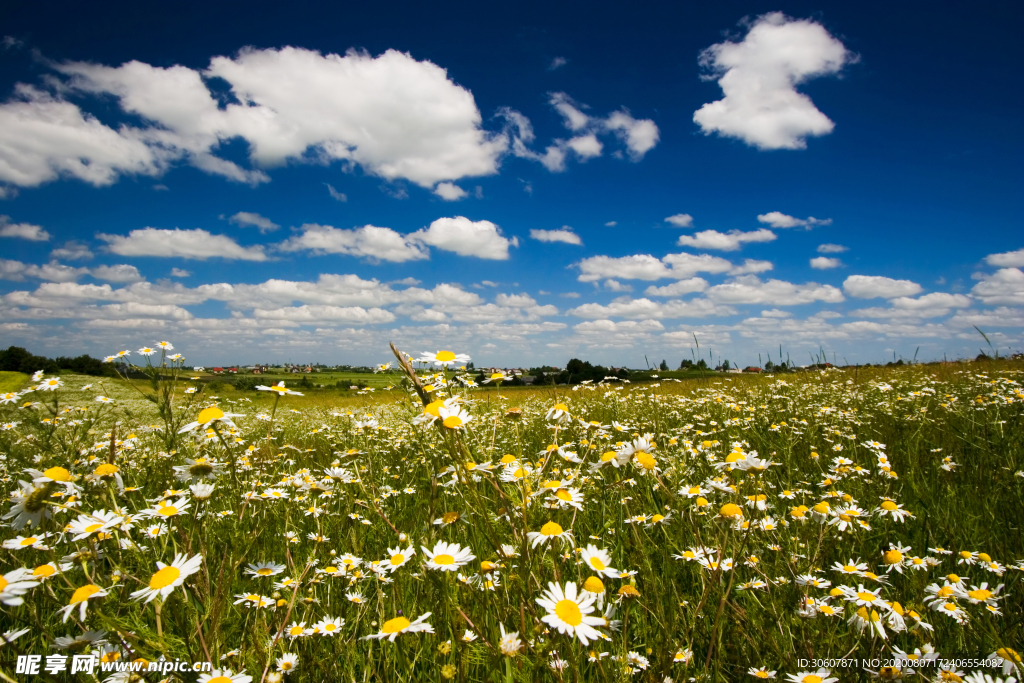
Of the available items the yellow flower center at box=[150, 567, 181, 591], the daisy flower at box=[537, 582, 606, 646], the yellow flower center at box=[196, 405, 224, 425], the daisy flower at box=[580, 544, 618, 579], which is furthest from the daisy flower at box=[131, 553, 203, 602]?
the daisy flower at box=[580, 544, 618, 579]

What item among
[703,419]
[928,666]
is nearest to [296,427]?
[703,419]

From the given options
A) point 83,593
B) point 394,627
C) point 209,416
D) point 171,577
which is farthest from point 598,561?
point 83,593

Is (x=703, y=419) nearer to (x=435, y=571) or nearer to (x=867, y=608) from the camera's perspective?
(x=867, y=608)

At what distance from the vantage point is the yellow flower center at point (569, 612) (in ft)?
4.03

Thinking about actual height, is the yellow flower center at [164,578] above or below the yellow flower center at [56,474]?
below

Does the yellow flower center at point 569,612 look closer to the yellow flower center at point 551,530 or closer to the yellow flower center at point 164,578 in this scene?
the yellow flower center at point 551,530

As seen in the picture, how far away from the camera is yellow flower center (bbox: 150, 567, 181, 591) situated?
4.32ft

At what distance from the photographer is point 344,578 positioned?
226 cm

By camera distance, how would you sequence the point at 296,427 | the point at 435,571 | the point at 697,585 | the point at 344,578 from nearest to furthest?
the point at 435,571 < the point at 344,578 < the point at 697,585 < the point at 296,427

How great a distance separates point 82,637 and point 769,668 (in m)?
2.55

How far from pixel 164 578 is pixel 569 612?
117 centimetres

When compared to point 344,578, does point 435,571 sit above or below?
above

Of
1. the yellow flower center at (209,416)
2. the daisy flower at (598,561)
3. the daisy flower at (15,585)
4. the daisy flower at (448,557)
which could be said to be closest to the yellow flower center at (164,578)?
the daisy flower at (15,585)

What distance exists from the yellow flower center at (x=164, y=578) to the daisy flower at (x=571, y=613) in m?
1.06
